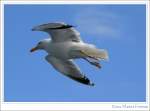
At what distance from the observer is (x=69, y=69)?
4.27 meters

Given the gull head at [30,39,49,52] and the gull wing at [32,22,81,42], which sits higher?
the gull wing at [32,22,81,42]

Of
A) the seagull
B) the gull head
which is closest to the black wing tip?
the seagull

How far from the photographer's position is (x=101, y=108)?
3.98 metres

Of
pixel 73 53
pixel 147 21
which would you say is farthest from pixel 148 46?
pixel 73 53

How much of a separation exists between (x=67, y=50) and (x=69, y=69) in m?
0.19

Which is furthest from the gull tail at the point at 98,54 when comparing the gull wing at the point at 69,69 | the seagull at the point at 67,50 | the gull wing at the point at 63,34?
the gull wing at the point at 69,69

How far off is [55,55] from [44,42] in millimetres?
105

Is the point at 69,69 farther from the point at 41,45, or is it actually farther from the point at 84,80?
the point at 41,45

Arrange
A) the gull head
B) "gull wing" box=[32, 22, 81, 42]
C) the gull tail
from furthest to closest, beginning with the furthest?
the gull head, "gull wing" box=[32, 22, 81, 42], the gull tail

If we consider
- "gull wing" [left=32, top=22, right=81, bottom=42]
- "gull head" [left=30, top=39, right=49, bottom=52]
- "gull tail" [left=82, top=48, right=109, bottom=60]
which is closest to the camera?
"gull tail" [left=82, top=48, right=109, bottom=60]

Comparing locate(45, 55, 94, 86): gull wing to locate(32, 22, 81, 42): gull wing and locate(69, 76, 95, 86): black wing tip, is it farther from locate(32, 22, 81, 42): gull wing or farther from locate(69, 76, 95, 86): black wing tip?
locate(32, 22, 81, 42): gull wing

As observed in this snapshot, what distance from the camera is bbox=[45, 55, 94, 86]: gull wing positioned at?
423 cm

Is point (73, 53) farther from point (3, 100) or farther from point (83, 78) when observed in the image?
point (3, 100)

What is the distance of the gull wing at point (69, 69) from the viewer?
4.23 meters
